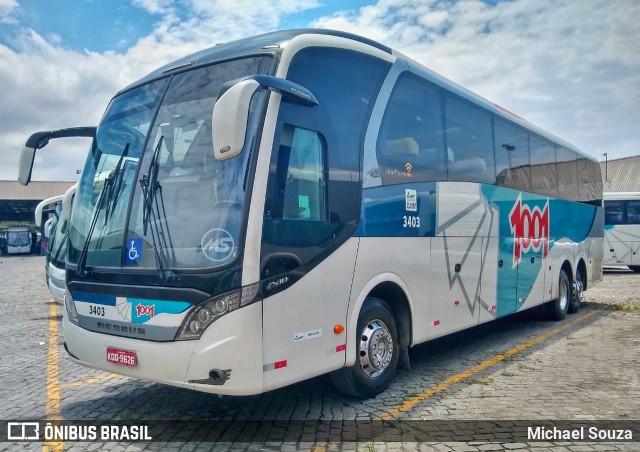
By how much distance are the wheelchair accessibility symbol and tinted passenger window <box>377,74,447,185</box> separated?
2.63 metres

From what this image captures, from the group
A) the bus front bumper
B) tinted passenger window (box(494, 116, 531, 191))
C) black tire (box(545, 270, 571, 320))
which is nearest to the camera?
the bus front bumper

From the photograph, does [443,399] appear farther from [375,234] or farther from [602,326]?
[602,326]

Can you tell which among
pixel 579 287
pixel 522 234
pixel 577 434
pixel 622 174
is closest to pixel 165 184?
pixel 577 434

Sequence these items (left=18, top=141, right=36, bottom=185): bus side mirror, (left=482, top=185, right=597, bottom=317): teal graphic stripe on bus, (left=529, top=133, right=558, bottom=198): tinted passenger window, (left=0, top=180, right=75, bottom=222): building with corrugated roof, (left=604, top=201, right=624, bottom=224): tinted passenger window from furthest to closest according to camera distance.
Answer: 1. (left=0, top=180, right=75, bottom=222): building with corrugated roof
2. (left=604, top=201, right=624, bottom=224): tinted passenger window
3. (left=529, top=133, right=558, bottom=198): tinted passenger window
4. (left=482, top=185, right=597, bottom=317): teal graphic stripe on bus
5. (left=18, top=141, right=36, bottom=185): bus side mirror

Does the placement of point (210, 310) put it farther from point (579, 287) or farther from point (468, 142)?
point (579, 287)

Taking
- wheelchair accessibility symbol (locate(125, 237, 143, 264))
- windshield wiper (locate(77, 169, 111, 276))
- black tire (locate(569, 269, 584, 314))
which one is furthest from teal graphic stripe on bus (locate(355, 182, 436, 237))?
black tire (locate(569, 269, 584, 314))

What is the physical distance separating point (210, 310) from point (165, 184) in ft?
3.98

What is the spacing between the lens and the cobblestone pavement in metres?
4.63

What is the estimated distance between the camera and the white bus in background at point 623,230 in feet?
75.8

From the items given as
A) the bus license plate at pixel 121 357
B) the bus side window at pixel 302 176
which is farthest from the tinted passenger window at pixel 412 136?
the bus license plate at pixel 121 357

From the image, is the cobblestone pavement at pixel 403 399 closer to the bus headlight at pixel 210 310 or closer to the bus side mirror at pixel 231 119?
the bus headlight at pixel 210 310

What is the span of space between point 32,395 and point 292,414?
9.92ft

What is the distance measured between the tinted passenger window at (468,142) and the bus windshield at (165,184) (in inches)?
136

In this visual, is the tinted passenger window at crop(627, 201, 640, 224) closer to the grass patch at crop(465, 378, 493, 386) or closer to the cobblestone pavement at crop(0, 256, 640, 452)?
the cobblestone pavement at crop(0, 256, 640, 452)
